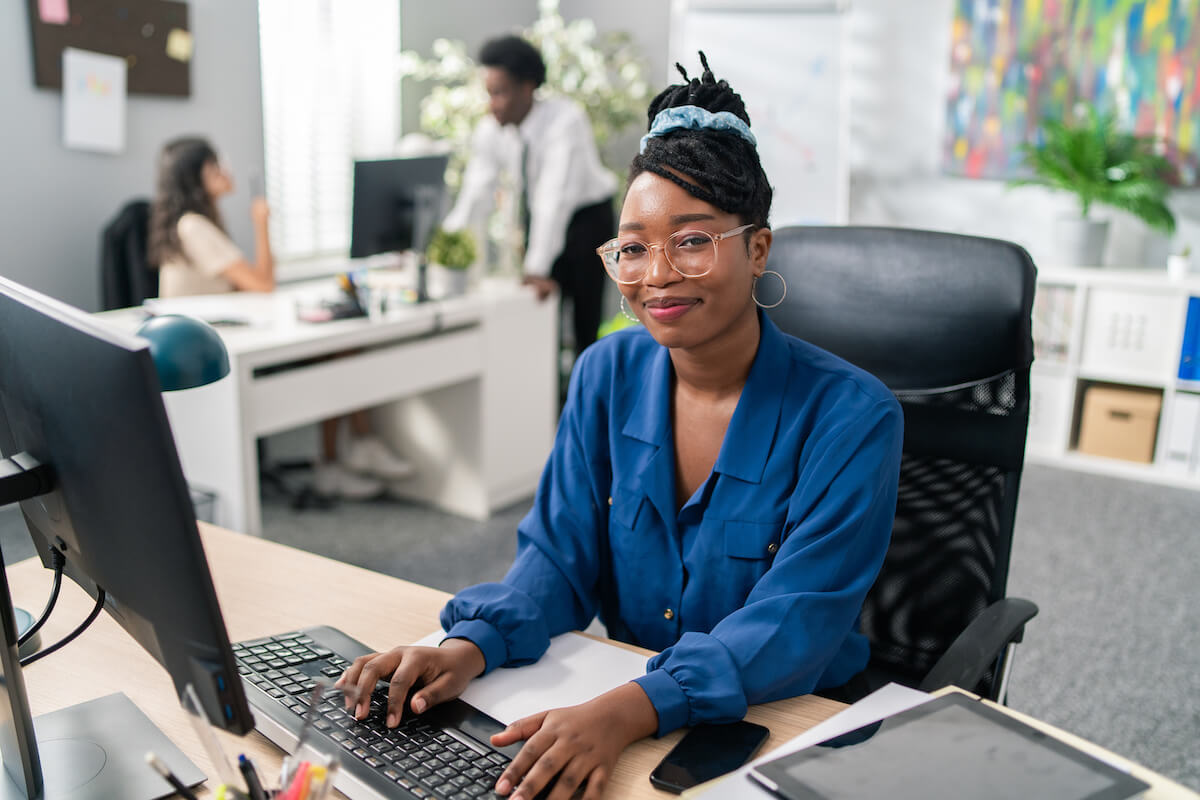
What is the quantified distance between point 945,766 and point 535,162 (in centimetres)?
328

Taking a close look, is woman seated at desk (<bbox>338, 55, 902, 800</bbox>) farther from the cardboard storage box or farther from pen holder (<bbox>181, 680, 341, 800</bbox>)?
the cardboard storage box

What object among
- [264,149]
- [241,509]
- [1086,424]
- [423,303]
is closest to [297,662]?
[241,509]

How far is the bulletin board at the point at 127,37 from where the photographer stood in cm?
308

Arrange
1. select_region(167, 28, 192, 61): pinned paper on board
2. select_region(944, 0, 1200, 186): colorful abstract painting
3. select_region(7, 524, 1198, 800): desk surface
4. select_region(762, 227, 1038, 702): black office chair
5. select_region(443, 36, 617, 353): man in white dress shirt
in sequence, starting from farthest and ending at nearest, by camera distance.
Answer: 1. select_region(944, 0, 1200, 186): colorful abstract painting
2. select_region(443, 36, 617, 353): man in white dress shirt
3. select_region(167, 28, 192, 61): pinned paper on board
4. select_region(762, 227, 1038, 702): black office chair
5. select_region(7, 524, 1198, 800): desk surface

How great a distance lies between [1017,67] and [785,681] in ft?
13.1

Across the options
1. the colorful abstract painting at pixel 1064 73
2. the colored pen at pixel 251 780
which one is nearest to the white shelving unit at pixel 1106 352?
the colorful abstract painting at pixel 1064 73

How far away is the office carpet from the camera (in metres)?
2.27

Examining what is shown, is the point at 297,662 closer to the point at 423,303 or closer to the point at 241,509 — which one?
the point at 241,509

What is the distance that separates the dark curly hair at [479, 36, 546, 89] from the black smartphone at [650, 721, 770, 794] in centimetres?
305

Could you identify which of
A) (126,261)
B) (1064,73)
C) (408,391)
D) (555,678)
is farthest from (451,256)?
(1064,73)

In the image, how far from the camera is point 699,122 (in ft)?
3.64

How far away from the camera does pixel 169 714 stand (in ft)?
3.11

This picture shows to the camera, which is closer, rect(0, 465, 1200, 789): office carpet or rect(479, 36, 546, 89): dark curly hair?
rect(0, 465, 1200, 789): office carpet

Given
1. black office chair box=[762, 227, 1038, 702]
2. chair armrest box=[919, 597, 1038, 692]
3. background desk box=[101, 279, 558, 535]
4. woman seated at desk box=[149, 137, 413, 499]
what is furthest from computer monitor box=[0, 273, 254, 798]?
woman seated at desk box=[149, 137, 413, 499]
